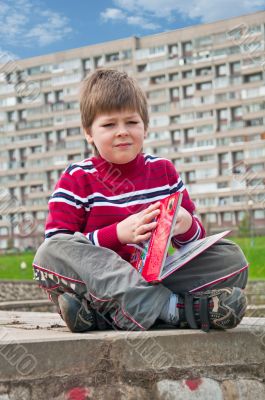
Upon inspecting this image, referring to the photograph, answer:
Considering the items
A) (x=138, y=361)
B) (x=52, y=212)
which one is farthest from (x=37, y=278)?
(x=138, y=361)

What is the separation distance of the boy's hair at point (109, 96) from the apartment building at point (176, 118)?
3737 cm

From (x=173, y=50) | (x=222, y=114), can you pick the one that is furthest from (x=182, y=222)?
(x=173, y=50)

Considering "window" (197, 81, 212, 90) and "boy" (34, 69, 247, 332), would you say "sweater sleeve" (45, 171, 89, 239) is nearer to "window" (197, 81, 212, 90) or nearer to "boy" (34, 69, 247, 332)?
"boy" (34, 69, 247, 332)

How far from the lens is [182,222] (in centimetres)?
221

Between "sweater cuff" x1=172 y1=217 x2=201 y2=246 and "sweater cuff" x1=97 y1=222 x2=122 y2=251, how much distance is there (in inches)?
8.5

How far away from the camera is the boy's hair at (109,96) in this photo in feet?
7.57

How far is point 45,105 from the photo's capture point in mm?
52844

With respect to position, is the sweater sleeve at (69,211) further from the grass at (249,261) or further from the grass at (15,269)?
the grass at (15,269)

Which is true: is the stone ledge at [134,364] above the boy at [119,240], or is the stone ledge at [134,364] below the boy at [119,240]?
below

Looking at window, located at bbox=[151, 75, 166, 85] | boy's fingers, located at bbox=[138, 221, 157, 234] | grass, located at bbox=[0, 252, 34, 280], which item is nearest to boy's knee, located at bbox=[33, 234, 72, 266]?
boy's fingers, located at bbox=[138, 221, 157, 234]

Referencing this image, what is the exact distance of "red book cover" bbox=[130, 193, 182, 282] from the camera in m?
2.05

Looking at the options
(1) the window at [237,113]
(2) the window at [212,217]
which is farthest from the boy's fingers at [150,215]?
(1) the window at [237,113]

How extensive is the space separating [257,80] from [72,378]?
4408 centimetres

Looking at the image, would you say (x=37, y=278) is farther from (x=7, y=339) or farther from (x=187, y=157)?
(x=187, y=157)
